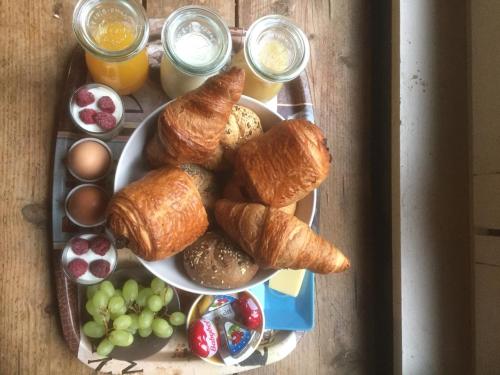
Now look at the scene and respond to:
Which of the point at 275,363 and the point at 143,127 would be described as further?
the point at 275,363

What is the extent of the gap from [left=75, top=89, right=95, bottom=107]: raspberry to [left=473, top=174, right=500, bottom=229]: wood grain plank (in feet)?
2.62

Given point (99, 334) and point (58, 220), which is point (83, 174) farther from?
point (99, 334)

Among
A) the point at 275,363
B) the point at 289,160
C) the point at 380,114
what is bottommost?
the point at 275,363

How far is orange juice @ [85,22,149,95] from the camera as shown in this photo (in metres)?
0.91

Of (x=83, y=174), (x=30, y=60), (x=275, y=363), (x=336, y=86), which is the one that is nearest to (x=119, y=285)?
(x=83, y=174)

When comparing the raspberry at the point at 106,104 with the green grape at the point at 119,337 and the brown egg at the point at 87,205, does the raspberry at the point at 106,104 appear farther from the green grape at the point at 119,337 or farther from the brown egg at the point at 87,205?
the green grape at the point at 119,337

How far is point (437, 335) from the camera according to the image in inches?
43.6

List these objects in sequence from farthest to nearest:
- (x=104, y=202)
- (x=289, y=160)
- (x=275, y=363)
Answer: (x=275, y=363), (x=104, y=202), (x=289, y=160)

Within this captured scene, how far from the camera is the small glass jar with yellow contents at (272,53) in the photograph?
0.93m

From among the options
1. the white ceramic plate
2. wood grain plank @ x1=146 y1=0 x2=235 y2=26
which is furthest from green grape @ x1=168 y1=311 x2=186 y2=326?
wood grain plank @ x1=146 y1=0 x2=235 y2=26

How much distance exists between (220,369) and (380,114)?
0.64 meters

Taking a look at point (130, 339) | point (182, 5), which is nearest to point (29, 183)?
point (130, 339)

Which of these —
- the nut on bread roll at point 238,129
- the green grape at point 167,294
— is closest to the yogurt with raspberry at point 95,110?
the nut on bread roll at point 238,129

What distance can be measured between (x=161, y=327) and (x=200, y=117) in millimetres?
416
